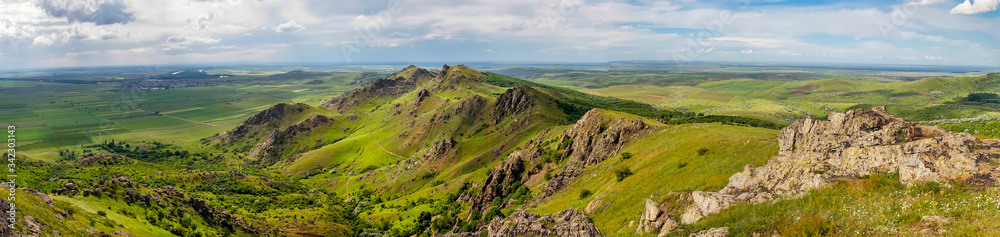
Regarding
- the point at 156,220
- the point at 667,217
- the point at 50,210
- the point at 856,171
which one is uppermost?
the point at 856,171

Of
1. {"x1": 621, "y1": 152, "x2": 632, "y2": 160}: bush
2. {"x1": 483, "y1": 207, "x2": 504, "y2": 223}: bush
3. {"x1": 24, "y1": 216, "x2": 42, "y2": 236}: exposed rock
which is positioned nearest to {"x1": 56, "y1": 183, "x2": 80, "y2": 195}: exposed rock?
{"x1": 24, "y1": 216, "x2": 42, "y2": 236}: exposed rock

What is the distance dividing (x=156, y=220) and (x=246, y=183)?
11880 cm

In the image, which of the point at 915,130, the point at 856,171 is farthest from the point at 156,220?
the point at 915,130

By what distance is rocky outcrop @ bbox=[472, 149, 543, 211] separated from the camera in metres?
104

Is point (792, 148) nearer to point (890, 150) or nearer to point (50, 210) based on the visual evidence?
point (890, 150)

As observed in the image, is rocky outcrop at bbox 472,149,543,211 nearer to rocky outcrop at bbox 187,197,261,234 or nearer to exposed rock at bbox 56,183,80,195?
rocky outcrop at bbox 187,197,261,234

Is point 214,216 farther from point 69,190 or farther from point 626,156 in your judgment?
point 626,156

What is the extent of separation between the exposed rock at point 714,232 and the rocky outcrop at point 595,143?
168 ft

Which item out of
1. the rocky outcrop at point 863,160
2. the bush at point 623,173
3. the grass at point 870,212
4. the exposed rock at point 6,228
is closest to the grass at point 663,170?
the bush at point 623,173

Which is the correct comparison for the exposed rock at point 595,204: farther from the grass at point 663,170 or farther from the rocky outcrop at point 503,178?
the rocky outcrop at point 503,178

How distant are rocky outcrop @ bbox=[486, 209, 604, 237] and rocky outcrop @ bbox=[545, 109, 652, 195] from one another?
34.3 meters

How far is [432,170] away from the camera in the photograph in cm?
18488

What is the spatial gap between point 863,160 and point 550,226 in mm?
29320

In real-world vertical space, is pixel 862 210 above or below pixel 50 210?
above
